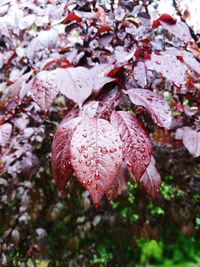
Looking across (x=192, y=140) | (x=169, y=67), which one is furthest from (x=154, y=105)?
(x=192, y=140)

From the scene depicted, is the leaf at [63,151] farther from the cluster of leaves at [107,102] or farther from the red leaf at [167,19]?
the red leaf at [167,19]

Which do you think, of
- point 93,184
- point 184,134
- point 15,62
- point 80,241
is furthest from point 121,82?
point 80,241

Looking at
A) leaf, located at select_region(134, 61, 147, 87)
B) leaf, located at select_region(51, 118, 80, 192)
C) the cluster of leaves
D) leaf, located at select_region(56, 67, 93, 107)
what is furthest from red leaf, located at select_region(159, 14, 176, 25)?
leaf, located at select_region(51, 118, 80, 192)

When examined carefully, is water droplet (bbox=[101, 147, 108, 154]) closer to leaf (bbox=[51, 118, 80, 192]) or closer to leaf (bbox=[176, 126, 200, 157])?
leaf (bbox=[51, 118, 80, 192])

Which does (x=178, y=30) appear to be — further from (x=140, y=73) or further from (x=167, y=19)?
(x=140, y=73)

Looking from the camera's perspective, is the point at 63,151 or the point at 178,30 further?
the point at 178,30

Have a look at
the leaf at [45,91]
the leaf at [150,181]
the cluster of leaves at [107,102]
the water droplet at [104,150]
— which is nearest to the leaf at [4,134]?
the cluster of leaves at [107,102]

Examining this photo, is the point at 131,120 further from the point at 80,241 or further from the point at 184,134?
the point at 80,241
